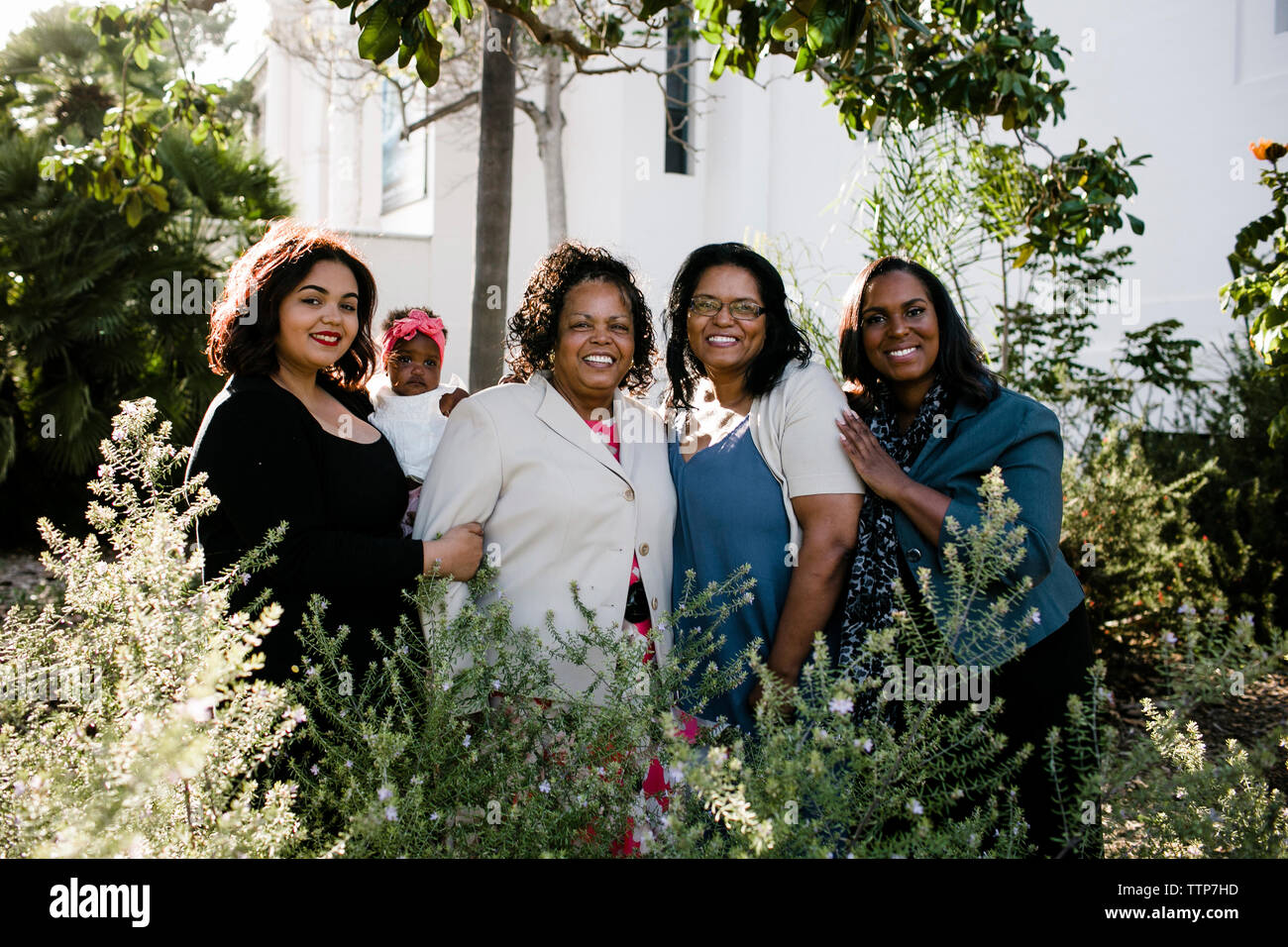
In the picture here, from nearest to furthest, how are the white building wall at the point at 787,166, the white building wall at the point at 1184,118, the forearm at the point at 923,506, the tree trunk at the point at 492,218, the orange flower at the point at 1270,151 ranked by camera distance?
the forearm at the point at 923,506
the orange flower at the point at 1270,151
the tree trunk at the point at 492,218
the white building wall at the point at 1184,118
the white building wall at the point at 787,166

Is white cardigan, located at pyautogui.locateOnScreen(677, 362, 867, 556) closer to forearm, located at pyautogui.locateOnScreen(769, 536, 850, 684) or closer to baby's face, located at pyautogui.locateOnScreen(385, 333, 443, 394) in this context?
forearm, located at pyautogui.locateOnScreen(769, 536, 850, 684)

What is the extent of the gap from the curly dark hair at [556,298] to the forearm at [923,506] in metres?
0.93

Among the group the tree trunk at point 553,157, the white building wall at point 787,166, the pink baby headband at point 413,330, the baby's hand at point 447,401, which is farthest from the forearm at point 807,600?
the tree trunk at point 553,157

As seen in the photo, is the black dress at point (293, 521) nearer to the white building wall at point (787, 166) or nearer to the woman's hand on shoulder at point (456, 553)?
the woman's hand on shoulder at point (456, 553)

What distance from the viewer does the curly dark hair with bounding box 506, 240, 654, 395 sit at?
3010 millimetres

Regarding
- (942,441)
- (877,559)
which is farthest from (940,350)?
(877,559)

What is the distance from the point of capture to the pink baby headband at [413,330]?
4043 mm

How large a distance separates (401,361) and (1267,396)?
18.2ft

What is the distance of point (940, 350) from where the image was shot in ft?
9.30

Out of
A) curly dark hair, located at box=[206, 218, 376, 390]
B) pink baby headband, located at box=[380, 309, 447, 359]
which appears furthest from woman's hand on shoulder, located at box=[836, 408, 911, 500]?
pink baby headband, located at box=[380, 309, 447, 359]

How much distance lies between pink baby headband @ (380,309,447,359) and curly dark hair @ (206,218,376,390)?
3.85ft
